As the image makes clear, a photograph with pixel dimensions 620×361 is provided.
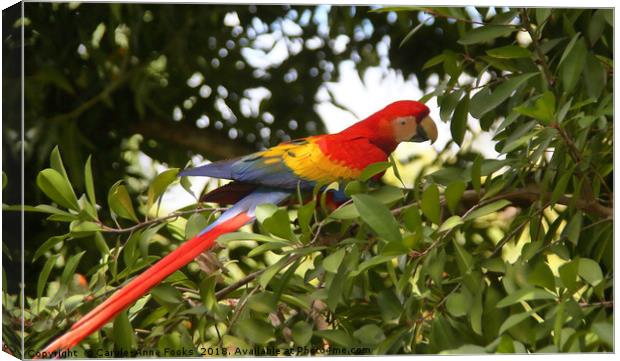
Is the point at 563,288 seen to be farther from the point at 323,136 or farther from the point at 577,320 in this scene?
the point at 323,136

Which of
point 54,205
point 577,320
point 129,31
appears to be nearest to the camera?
point 577,320

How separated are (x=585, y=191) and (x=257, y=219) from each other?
51cm

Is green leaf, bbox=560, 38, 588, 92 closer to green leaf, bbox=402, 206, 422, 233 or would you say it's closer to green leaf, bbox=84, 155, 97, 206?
green leaf, bbox=402, 206, 422, 233

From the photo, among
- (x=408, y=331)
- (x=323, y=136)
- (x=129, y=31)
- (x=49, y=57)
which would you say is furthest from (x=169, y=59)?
(x=408, y=331)

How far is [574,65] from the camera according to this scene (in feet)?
4.83

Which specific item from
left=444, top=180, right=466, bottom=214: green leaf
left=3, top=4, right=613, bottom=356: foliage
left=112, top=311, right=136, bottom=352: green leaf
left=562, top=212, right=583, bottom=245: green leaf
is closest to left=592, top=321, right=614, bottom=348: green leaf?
left=3, top=4, right=613, bottom=356: foliage

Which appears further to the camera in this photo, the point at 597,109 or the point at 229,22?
the point at 229,22

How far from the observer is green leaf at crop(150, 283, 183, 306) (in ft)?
5.15

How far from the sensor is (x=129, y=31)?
174cm

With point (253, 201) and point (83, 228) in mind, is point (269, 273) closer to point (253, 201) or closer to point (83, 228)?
point (253, 201)

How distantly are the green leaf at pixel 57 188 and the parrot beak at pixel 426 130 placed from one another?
0.59 m

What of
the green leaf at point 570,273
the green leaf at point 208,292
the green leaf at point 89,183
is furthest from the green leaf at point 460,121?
the green leaf at point 89,183

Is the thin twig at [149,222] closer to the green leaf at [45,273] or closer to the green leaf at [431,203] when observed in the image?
the green leaf at [45,273]

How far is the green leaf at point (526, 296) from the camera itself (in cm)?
139
